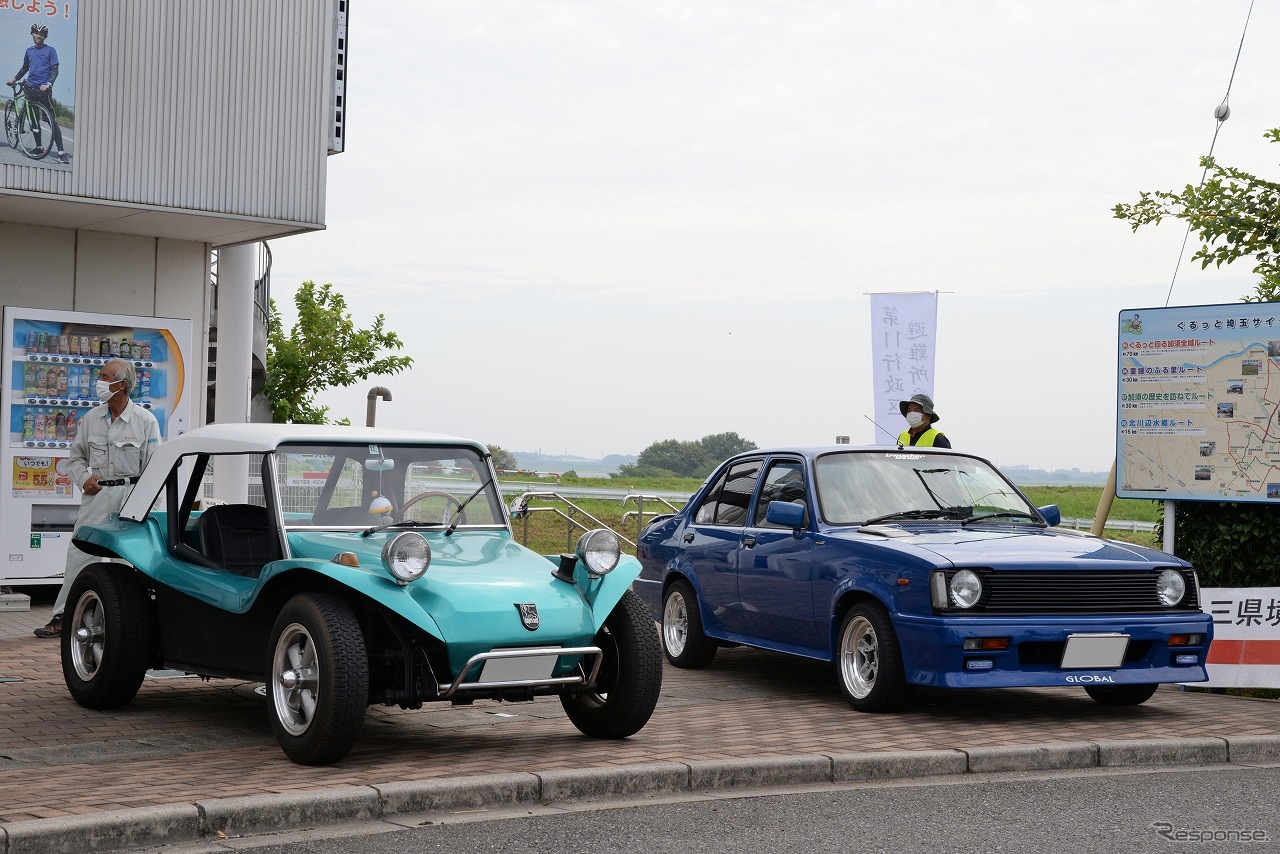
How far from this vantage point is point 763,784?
6660 mm

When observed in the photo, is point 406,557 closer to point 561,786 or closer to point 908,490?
point 561,786

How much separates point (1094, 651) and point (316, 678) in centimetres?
430

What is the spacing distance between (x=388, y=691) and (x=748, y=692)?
347 centimetres

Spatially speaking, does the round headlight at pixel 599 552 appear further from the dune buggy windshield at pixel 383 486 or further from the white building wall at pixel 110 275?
the white building wall at pixel 110 275

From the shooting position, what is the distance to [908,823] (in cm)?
591

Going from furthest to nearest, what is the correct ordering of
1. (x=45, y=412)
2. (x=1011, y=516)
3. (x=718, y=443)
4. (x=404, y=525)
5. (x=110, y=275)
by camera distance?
(x=718, y=443) < (x=110, y=275) < (x=45, y=412) < (x=1011, y=516) < (x=404, y=525)

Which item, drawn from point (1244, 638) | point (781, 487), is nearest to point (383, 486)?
point (781, 487)

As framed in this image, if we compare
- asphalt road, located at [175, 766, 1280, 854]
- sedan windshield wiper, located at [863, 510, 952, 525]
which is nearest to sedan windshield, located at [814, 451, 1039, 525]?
sedan windshield wiper, located at [863, 510, 952, 525]

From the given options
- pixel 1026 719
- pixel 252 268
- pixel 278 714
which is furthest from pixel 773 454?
pixel 252 268

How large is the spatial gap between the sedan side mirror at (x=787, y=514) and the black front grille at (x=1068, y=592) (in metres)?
1.39

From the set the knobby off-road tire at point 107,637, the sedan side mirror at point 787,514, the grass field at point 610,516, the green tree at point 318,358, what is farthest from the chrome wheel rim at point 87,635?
the green tree at point 318,358

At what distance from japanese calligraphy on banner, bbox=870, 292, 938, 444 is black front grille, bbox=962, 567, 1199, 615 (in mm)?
9830

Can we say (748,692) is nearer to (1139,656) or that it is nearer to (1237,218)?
(1139,656)

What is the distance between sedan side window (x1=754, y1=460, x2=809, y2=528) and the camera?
984 cm
